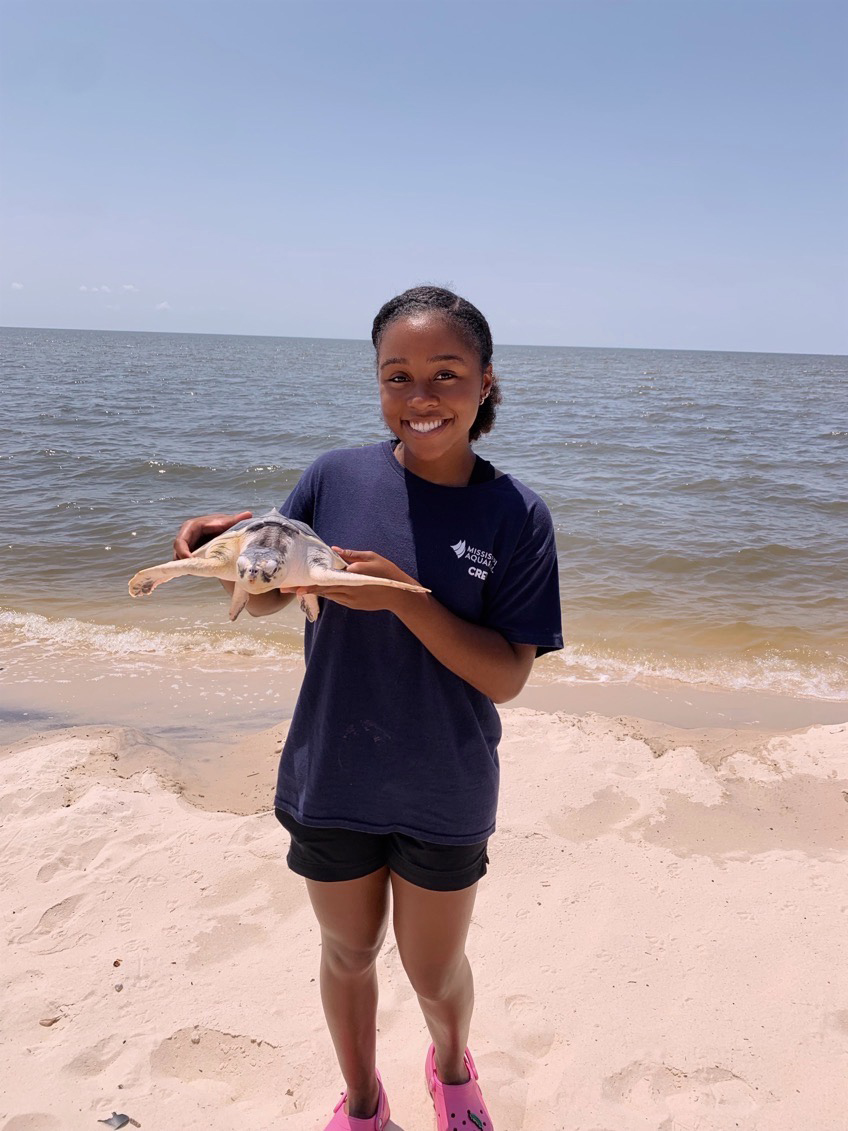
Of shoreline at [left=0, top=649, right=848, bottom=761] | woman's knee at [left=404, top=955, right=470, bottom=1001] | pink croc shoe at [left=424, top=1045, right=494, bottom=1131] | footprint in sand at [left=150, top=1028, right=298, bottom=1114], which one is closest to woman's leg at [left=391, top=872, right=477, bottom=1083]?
woman's knee at [left=404, top=955, right=470, bottom=1001]

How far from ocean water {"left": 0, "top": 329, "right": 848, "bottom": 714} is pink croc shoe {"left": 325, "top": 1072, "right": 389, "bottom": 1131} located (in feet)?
15.1

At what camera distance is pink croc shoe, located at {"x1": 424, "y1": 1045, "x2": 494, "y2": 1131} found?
234 cm

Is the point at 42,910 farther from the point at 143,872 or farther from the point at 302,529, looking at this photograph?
the point at 302,529

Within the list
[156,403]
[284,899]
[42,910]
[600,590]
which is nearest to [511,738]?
[284,899]

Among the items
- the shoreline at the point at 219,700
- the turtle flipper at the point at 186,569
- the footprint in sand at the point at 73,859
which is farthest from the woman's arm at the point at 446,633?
the shoreline at the point at 219,700

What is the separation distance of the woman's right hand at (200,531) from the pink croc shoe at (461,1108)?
1.81m

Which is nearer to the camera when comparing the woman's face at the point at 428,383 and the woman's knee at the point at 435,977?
the woman's face at the point at 428,383

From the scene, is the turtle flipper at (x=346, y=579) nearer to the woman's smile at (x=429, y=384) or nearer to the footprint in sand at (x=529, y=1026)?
the woman's smile at (x=429, y=384)

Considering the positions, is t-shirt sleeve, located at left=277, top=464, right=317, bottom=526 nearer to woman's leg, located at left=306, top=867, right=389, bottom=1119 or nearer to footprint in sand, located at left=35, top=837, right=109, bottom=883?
woman's leg, located at left=306, top=867, right=389, bottom=1119

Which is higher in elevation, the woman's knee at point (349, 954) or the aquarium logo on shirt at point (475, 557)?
the aquarium logo on shirt at point (475, 557)

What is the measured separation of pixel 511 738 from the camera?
193 inches

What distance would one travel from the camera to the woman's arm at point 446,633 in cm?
170

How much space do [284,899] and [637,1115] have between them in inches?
64.1

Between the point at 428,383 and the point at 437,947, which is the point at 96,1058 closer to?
the point at 437,947
